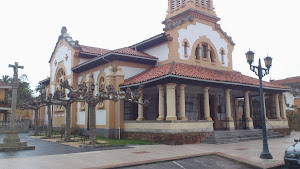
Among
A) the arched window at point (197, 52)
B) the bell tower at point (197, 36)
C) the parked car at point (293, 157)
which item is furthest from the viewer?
the arched window at point (197, 52)

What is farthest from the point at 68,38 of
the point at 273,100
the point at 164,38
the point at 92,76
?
the point at 273,100

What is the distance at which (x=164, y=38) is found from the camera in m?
19.7

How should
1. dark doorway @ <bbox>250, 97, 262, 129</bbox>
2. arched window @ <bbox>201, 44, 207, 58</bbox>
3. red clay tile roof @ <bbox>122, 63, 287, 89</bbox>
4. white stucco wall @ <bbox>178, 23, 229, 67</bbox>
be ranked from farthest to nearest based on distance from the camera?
dark doorway @ <bbox>250, 97, 262, 129</bbox>
arched window @ <bbox>201, 44, 207, 58</bbox>
white stucco wall @ <bbox>178, 23, 229, 67</bbox>
red clay tile roof @ <bbox>122, 63, 287, 89</bbox>

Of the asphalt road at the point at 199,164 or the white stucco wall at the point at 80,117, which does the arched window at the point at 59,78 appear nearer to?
the white stucco wall at the point at 80,117

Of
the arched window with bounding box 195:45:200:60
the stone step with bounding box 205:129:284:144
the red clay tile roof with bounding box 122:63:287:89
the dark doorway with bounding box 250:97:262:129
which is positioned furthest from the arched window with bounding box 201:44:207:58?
the dark doorway with bounding box 250:97:262:129

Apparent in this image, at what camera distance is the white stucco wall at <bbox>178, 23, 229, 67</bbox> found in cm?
1969

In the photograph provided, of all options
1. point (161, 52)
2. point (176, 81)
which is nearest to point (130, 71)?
point (161, 52)

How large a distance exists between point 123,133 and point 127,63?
5330mm

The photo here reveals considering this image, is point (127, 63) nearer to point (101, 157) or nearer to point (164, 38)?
point (164, 38)

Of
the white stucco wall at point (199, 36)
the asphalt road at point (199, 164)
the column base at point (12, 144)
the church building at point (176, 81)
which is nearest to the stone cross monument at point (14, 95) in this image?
the column base at point (12, 144)

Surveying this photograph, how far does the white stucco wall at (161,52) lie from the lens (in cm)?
1980

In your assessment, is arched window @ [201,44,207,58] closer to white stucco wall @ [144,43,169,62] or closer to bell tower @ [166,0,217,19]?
bell tower @ [166,0,217,19]

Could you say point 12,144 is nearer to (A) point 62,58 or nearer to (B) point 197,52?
(B) point 197,52

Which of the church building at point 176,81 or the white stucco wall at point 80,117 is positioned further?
the white stucco wall at point 80,117
